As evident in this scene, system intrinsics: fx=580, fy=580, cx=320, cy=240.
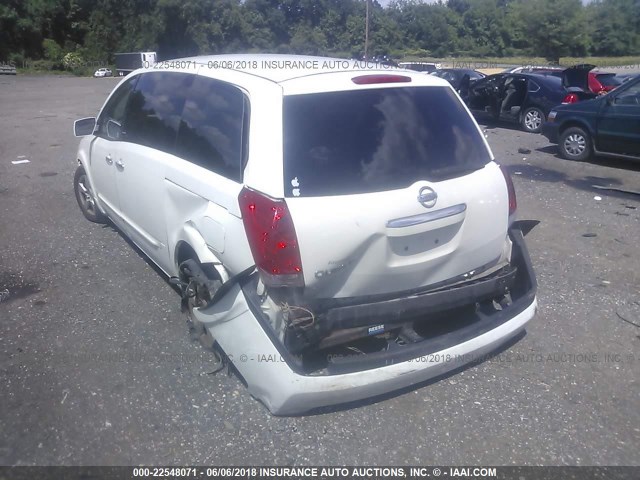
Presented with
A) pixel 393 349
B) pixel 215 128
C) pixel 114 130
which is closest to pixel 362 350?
pixel 393 349

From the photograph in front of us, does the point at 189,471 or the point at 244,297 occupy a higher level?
the point at 244,297

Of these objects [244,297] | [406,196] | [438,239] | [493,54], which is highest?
[406,196]

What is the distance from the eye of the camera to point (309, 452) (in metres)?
2.98

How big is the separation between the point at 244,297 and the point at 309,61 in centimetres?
178

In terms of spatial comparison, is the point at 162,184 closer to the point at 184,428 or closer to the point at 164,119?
the point at 164,119

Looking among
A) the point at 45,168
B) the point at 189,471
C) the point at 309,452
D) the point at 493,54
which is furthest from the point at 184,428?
the point at 493,54

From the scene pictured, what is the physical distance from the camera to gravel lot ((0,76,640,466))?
3.00m

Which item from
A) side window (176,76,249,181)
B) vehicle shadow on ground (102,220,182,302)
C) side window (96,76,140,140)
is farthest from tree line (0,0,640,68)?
side window (176,76,249,181)

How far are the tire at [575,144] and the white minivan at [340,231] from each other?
7.19 metres

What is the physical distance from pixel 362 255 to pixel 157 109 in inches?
91.5

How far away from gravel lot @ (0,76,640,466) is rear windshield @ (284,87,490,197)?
131 cm

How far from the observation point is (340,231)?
2.86 meters

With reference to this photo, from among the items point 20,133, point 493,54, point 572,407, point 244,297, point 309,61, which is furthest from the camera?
point 493,54

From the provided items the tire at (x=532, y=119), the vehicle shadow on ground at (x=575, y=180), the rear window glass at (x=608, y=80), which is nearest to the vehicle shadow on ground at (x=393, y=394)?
the vehicle shadow on ground at (x=575, y=180)
